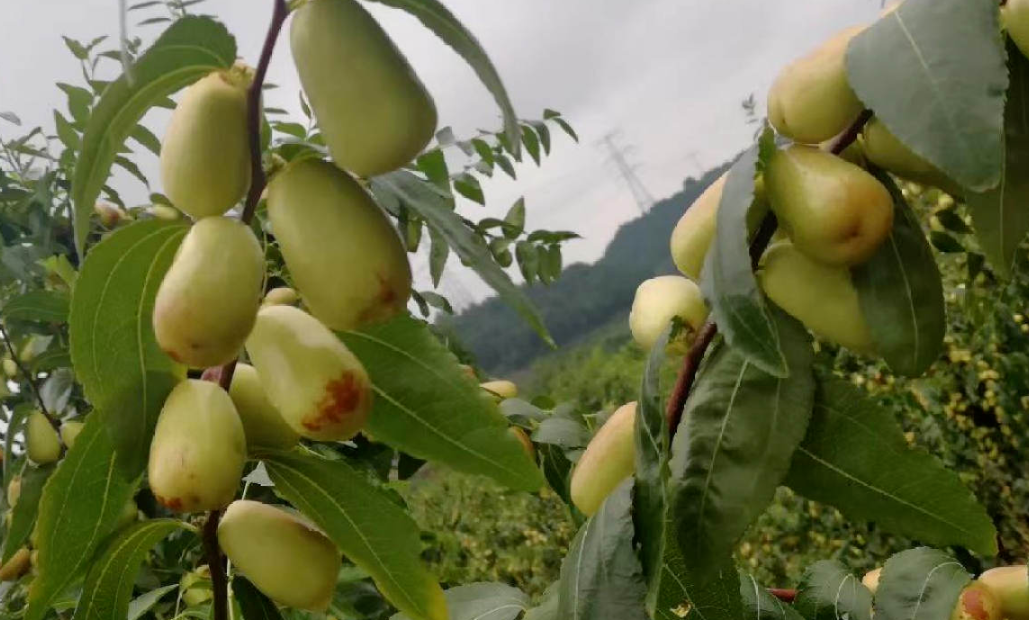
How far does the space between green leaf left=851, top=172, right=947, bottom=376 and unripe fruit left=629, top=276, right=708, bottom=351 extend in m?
0.10

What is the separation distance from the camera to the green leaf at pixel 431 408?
0.52m

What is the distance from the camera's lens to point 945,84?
37 centimetres

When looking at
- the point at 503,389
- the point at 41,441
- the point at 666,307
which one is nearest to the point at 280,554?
the point at 666,307

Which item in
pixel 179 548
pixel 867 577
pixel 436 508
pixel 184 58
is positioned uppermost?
pixel 184 58

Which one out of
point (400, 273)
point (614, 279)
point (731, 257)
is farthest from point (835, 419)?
point (614, 279)

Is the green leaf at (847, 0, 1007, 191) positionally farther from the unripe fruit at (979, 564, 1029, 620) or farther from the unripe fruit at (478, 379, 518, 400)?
the unripe fruit at (478, 379, 518, 400)

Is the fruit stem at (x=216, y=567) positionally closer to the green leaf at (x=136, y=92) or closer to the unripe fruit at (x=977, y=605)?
the green leaf at (x=136, y=92)

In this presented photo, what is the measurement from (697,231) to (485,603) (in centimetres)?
34

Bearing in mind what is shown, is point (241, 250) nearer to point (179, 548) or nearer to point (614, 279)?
point (179, 548)

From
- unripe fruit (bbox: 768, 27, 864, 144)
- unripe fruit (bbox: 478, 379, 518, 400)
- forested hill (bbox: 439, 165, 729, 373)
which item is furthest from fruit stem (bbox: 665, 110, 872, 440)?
forested hill (bbox: 439, 165, 729, 373)

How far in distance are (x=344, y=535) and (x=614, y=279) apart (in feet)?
16.7

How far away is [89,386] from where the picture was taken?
0.50m

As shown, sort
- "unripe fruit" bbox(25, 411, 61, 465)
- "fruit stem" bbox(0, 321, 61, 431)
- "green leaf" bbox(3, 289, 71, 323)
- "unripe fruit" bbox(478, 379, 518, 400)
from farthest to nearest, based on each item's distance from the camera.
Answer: "fruit stem" bbox(0, 321, 61, 431)
"unripe fruit" bbox(25, 411, 61, 465)
"unripe fruit" bbox(478, 379, 518, 400)
"green leaf" bbox(3, 289, 71, 323)

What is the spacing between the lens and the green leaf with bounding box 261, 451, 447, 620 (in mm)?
547
